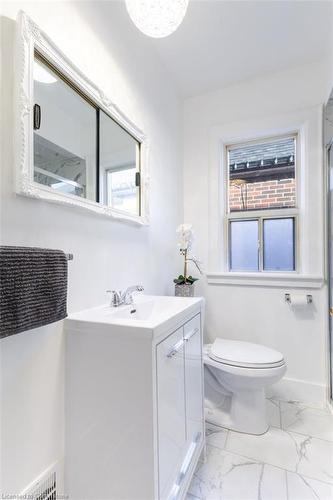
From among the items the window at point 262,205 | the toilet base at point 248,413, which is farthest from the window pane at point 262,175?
the toilet base at point 248,413

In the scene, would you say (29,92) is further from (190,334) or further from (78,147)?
(190,334)

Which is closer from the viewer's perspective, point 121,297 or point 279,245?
point 121,297

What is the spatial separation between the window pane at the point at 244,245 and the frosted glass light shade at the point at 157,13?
1.48 meters

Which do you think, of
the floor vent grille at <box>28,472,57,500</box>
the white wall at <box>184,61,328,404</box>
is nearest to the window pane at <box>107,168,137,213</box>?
the white wall at <box>184,61,328,404</box>

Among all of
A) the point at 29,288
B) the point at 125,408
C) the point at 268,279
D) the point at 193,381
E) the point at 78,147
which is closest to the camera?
the point at 29,288

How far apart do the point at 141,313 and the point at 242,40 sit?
1.95m

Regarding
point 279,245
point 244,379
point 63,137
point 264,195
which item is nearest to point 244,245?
point 279,245

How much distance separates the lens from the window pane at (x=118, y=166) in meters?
1.30

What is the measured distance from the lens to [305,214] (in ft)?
6.47

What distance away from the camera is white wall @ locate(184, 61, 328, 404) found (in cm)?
192

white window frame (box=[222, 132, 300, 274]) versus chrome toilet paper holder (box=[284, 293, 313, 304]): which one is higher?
white window frame (box=[222, 132, 300, 274])

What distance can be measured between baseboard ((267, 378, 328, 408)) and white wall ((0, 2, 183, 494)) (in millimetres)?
1230

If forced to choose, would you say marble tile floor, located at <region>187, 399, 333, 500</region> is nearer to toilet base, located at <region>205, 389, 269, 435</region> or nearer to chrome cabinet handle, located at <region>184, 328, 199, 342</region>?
toilet base, located at <region>205, 389, 269, 435</region>

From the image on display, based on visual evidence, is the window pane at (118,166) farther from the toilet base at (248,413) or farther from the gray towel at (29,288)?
the toilet base at (248,413)
